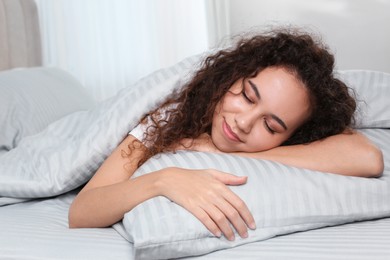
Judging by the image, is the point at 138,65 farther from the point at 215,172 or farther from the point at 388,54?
the point at 215,172

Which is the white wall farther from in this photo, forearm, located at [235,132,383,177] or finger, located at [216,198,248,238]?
finger, located at [216,198,248,238]

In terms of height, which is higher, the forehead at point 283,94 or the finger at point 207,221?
the forehead at point 283,94

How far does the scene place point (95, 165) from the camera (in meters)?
1.44

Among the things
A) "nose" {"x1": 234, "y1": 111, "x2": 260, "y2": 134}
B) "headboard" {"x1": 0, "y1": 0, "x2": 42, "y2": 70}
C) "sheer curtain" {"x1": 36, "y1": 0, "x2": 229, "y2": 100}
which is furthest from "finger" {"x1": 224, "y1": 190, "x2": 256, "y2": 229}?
"sheer curtain" {"x1": 36, "y1": 0, "x2": 229, "y2": 100}

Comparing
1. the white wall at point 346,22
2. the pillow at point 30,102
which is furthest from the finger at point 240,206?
the white wall at point 346,22

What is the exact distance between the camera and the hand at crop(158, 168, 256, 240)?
3.48ft

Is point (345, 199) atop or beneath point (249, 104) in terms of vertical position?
beneath

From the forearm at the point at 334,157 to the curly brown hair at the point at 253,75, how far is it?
3.5 inches

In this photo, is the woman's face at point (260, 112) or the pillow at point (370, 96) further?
the pillow at point (370, 96)

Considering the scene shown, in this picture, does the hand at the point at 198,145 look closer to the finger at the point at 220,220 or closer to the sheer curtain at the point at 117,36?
the finger at the point at 220,220

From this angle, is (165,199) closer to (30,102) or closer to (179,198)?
(179,198)

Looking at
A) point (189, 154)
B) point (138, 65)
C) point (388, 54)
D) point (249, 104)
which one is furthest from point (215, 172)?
point (138, 65)

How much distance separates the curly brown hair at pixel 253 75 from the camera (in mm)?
1396

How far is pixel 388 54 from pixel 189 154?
6.23ft
